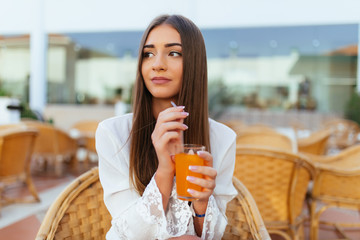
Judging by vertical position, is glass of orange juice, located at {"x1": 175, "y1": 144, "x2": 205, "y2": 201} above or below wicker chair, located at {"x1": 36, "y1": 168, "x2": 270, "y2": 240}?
above

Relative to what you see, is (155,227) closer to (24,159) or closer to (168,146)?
(168,146)

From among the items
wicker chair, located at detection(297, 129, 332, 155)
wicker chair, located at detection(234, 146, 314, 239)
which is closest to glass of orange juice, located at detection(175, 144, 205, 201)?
wicker chair, located at detection(234, 146, 314, 239)

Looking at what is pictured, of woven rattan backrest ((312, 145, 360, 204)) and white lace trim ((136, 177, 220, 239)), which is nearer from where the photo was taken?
white lace trim ((136, 177, 220, 239))

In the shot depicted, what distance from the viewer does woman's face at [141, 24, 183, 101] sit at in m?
1.08

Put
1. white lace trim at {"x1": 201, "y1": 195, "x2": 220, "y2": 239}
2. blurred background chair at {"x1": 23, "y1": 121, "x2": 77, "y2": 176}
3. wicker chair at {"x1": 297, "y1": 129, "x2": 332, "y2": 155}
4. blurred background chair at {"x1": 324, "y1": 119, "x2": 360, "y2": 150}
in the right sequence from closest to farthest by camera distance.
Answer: white lace trim at {"x1": 201, "y1": 195, "x2": 220, "y2": 239}, wicker chair at {"x1": 297, "y1": 129, "x2": 332, "y2": 155}, blurred background chair at {"x1": 23, "y1": 121, "x2": 77, "y2": 176}, blurred background chair at {"x1": 324, "y1": 119, "x2": 360, "y2": 150}

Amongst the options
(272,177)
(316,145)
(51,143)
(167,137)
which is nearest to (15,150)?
(51,143)

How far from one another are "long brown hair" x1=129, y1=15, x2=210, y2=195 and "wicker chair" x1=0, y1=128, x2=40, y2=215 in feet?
8.14

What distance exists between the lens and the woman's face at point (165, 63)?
42.4 inches

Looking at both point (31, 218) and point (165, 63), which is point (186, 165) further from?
point (31, 218)

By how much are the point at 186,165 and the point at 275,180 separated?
1.24 m

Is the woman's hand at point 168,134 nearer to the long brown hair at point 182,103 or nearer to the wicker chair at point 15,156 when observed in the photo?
the long brown hair at point 182,103

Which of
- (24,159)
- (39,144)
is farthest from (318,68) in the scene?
(24,159)

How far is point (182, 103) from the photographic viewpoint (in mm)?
1105

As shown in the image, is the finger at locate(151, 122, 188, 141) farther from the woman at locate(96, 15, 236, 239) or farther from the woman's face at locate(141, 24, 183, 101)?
the woman's face at locate(141, 24, 183, 101)
